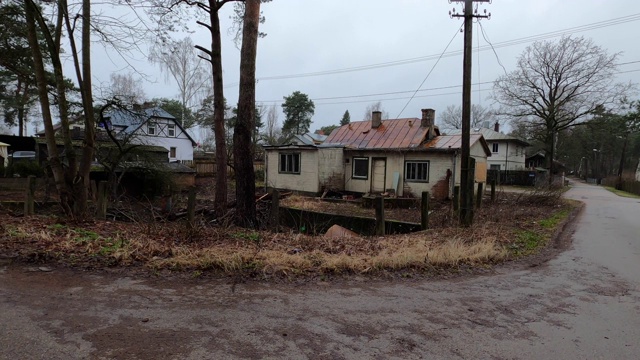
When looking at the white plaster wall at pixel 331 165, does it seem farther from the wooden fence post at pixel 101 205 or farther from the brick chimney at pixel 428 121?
the wooden fence post at pixel 101 205

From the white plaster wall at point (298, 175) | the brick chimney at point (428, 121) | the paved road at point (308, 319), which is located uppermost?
the brick chimney at point (428, 121)

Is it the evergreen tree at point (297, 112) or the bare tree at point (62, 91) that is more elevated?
the evergreen tree at point (297, 112)

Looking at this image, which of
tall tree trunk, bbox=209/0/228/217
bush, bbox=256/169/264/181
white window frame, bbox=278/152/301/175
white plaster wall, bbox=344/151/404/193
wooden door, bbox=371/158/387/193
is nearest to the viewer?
tall tree trunk, bbox=209/0/228/217

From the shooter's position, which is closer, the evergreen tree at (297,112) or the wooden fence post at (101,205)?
the wooden fence post at (101,205)

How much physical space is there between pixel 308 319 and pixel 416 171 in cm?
1856

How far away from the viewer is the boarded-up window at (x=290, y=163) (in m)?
24.6

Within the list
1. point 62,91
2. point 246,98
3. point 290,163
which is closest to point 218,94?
point 246,98

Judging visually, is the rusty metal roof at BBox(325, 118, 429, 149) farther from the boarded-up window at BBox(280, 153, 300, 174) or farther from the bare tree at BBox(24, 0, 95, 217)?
the bare tree at BBox(24, 0, 95, 217)

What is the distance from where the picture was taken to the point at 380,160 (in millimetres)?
22500

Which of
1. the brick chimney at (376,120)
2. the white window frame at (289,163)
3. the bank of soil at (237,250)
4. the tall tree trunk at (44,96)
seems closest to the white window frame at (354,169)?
the brick chimney at (376,120)

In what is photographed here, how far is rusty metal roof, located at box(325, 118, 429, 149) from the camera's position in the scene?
22.2 meters

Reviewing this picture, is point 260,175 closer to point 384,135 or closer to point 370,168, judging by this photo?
point 370,168

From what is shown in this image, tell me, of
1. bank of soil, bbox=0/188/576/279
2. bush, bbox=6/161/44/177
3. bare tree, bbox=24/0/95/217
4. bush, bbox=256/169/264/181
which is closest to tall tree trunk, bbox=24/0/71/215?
bare tree, bbox=24/0/95/217

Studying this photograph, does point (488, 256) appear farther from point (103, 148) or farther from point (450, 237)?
point (103, 148)
